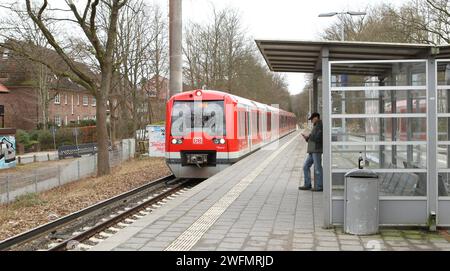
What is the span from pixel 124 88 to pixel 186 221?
2463 centimetres

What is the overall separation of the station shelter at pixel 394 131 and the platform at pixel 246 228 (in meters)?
0.39

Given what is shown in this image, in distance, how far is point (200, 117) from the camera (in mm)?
15312

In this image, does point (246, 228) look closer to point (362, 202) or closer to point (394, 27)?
point (362, 202)

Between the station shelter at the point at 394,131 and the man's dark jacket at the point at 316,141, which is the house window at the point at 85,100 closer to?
the man's dark jacket at the point at 316,141

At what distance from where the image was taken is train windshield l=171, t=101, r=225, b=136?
15203 millimetres

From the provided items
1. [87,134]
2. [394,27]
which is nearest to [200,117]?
[394,27]

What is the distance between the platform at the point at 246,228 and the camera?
19.6 ft

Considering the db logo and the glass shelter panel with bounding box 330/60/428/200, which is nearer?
the glass shelter panel with bounding box 330/60/428/200

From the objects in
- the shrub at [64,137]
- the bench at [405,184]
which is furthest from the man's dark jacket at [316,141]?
the shrub at [64,137]

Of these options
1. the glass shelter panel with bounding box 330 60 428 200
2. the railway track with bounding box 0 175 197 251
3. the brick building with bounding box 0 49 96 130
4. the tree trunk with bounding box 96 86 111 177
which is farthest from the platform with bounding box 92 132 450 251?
the brick building with bounding box 0 49 96 130

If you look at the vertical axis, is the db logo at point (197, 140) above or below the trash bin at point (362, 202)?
above

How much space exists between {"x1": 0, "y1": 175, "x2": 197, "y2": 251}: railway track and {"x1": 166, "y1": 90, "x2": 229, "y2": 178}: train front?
5.16ft

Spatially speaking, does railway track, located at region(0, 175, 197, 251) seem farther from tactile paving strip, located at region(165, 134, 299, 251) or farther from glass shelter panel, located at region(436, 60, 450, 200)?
glass shelter panel, located at region(436, 60, 450, 200)
